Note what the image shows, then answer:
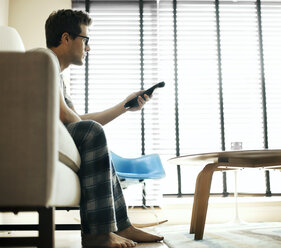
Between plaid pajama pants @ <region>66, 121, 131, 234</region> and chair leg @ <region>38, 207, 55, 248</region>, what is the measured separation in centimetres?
31

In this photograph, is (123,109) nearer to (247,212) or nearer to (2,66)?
(2,66)

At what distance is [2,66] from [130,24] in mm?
3363

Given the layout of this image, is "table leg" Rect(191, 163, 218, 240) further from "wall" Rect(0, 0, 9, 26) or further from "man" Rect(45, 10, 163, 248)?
"wall" Rect(0, 0, 9, 26)

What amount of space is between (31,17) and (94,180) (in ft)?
10.3

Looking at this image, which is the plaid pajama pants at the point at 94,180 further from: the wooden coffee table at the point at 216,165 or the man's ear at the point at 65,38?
the wooden coffee table at the point at 216,165

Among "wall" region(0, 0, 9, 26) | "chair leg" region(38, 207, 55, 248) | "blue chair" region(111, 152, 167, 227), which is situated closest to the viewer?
"chair leg" region(38, 207, 55, 248)

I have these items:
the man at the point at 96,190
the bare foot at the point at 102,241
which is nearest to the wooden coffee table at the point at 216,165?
the man at the point at 96,190

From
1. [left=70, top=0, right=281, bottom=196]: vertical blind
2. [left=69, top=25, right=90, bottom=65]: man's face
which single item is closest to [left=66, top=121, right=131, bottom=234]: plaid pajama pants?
[left=69, top=25, right=90, bottom=65]: man's face

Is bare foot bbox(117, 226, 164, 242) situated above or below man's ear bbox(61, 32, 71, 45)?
below

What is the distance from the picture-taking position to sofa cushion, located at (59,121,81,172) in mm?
1312

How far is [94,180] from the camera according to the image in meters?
1.57

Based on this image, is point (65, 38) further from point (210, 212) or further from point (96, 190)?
point (210, 212)

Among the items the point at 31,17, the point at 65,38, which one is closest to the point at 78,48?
the point at 65,38

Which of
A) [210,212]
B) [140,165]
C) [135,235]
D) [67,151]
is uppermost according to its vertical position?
[67,151]
